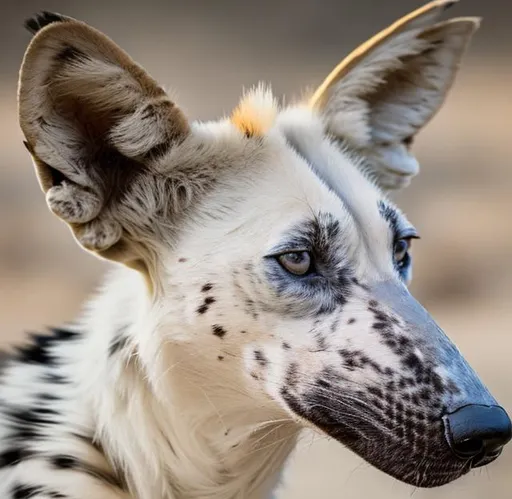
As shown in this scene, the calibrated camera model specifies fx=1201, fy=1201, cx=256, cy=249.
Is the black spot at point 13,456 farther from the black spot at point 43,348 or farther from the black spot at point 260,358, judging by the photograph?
the black spot at point 260,358

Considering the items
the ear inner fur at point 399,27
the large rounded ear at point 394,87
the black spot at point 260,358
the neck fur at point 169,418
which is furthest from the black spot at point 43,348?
the ear inner fur at point 399,27

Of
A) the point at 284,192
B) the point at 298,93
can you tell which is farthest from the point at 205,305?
the point at 298,93

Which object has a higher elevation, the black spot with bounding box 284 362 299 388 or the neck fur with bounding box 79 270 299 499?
the black spot with bounding box 284 362 299 388

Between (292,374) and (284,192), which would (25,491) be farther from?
(284,192)

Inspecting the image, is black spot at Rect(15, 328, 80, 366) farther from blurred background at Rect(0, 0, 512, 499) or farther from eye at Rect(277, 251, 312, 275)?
blurred background at Rect(0, 0, 512, 499)

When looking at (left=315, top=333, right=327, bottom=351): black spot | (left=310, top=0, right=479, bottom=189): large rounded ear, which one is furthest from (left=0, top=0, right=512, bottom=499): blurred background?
(left=315, top=333, right=327, bottom=351): black spot

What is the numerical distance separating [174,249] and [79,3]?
9.09m

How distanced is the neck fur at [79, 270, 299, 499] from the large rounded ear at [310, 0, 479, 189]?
1024mm

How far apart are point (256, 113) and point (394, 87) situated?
65 cm

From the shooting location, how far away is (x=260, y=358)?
349cm

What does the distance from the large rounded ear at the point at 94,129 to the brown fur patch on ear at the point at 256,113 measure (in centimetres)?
26

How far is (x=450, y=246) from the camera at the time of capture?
9555mm

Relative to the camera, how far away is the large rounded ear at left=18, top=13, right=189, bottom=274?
3.42m

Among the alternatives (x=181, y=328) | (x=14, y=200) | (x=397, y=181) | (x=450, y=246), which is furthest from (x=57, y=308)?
(x=181, y=328)
